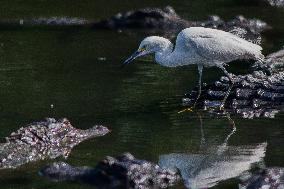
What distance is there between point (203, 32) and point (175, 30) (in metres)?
4.95

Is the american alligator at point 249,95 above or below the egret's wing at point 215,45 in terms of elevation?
below

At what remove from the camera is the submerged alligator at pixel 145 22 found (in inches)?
609

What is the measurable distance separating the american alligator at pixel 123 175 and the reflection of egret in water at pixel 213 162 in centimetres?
25

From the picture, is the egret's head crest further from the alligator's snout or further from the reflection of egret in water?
the reflection of egret in water

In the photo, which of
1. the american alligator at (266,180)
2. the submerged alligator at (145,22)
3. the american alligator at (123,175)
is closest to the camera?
the american alligator at (266,180)

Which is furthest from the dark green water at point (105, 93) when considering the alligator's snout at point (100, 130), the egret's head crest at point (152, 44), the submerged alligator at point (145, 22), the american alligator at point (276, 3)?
the egret's head crest at point (152, 44)

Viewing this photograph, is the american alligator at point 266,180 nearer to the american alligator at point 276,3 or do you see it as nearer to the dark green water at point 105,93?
the dark green water at point 105,93

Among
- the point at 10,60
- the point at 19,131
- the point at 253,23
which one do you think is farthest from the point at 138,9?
the point at 19,131

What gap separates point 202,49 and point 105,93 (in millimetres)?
1464

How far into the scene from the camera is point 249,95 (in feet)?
34.6

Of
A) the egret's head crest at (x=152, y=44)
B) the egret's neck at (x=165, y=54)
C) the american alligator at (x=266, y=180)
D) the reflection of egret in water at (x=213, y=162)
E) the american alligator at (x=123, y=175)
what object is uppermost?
the egret's head crest at (x=152, y=44)

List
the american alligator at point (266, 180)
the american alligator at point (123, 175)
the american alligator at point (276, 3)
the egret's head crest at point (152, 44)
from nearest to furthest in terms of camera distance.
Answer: the american alligator at point (266, 180) → the american alligator at point (123, 175) → the egret's head crest at point (152, 44) → the american alligator at point (276, 3)

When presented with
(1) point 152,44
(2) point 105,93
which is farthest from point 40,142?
(2) point 105,93

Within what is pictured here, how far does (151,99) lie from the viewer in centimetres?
1108
